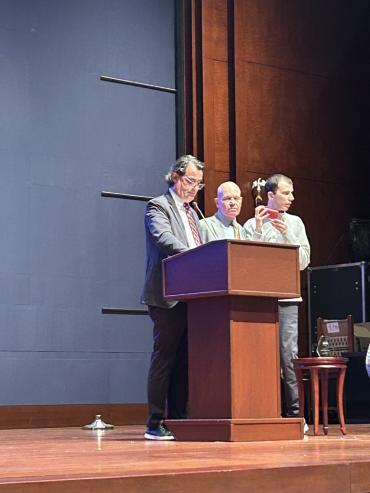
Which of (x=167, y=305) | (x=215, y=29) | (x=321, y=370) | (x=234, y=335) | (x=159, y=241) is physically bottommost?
(x=321, y=370)

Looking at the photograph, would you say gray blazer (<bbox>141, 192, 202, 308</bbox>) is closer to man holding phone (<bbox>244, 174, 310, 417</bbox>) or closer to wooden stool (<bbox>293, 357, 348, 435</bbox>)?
man holding phone (<bbox>244, 174, 310, 417</bbox>)

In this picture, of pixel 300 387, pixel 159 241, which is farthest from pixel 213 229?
pixel 300 387

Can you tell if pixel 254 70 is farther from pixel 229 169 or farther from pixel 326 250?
pixel 326 250

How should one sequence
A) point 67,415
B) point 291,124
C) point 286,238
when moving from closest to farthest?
point 286,238, point 67,415, point 291,124

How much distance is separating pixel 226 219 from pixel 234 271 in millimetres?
1053

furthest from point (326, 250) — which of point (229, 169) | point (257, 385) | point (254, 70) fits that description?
point (257, 385)

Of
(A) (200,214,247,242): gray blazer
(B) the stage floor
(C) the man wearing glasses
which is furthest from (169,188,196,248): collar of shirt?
(B) the stage floor

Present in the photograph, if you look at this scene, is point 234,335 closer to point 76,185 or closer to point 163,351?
point 163,351

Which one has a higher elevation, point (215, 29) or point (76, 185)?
point (215, 29)

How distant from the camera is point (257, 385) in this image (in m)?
3.33

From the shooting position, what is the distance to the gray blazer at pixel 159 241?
3584 mm

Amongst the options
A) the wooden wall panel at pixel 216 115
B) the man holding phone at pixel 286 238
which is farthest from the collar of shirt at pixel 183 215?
the wooden wall panel at pixel 216 115

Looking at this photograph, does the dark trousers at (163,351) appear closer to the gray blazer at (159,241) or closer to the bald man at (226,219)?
the gray blazer at (159,241)

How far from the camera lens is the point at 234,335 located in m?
3.30
